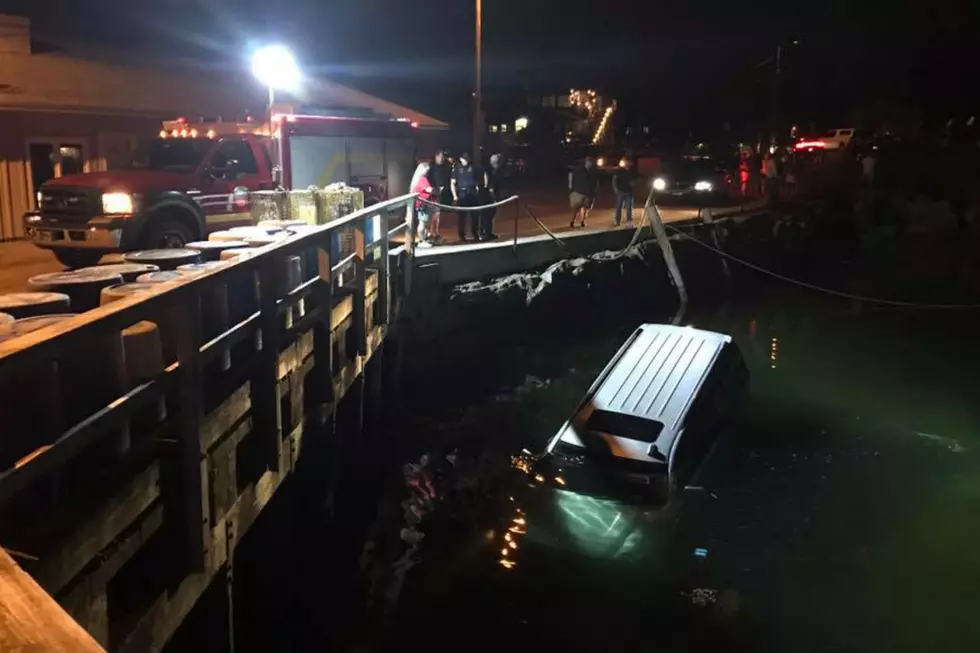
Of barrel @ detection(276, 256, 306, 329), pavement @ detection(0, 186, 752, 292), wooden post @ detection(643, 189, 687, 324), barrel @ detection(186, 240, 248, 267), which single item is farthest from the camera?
wooden post @ detection(643, 189, 687, 324)

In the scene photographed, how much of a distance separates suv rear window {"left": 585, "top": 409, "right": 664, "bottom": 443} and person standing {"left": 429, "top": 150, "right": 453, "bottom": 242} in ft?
25.4

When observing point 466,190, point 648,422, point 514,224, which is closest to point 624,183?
point 514,224

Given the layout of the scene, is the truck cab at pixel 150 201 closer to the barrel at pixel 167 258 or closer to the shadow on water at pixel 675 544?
the shadow on water at pixel 675 544

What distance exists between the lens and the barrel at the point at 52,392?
394 cm

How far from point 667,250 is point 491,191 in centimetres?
398

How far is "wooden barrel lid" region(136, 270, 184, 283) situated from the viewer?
695 cm

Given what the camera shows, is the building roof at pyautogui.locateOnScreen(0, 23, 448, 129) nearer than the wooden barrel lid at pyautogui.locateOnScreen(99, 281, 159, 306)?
No

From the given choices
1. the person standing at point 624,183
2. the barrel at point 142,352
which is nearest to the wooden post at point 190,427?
the barrel at point 142,352

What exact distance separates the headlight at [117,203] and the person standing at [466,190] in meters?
6.05

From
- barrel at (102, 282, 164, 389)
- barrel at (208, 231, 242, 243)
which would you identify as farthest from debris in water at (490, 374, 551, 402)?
barrel at (102, 282, 164, 389)

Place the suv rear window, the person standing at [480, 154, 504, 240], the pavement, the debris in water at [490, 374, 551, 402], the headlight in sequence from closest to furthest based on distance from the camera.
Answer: the suv rear window < the headlight < the debris in water at [490, 374, 551, 402] < the pavement < the person standing at [480, 154, 504, 240]

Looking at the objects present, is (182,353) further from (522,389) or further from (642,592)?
(522,389)

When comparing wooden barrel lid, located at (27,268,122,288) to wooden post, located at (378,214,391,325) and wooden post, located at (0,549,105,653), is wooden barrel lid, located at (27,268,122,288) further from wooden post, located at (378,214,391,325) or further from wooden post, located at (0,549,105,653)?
wooden post, located at (0,549,105,653)

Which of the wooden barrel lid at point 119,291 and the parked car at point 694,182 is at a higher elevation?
the parked car at point 694,182
